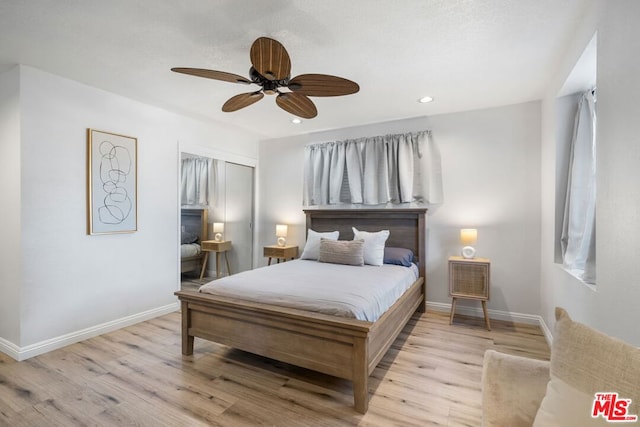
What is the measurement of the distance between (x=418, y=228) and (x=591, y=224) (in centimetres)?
188

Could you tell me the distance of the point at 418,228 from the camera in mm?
3875

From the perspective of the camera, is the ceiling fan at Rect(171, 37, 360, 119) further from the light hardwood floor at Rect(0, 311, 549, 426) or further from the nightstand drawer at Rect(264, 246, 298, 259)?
the nightstand drawer at Rect(264, 246, 298, 259)

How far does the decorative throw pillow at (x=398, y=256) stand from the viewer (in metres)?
3.60

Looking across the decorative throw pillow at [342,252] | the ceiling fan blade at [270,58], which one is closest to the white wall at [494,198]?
the decorative throw pillow at [342,252]

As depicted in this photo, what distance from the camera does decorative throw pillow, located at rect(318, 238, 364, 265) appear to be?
11.5 feet

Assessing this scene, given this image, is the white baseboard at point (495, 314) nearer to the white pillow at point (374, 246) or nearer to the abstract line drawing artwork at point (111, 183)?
the white pillow at point (374, 246)

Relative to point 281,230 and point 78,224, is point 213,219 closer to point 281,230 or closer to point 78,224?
point 281,230

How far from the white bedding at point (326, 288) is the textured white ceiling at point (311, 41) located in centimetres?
189

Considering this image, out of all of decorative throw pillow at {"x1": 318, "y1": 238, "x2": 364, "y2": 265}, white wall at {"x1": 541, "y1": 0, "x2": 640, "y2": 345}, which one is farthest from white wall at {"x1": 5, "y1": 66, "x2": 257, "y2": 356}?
white wall at {"x1": 541, "y1": 0, "x2": 640, "y2": 345}

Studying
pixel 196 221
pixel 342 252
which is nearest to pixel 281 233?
pixel 196 221

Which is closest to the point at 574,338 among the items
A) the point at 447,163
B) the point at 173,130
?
the point at 447,163

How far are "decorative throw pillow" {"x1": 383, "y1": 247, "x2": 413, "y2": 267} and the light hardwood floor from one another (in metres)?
0.88

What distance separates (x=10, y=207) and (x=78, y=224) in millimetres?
500

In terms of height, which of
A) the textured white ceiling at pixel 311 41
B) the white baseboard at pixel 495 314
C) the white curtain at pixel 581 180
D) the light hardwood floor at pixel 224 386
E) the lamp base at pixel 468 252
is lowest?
the light hardwood floor at pixel 224 386
